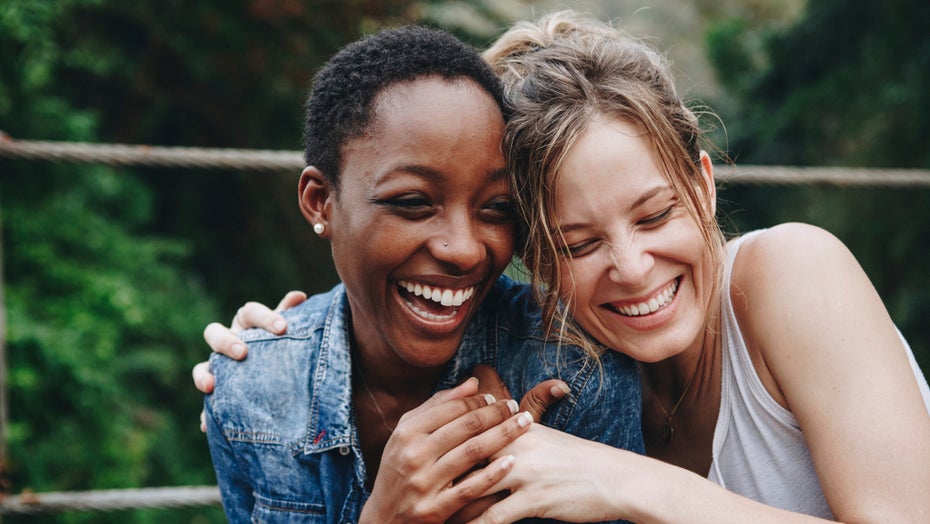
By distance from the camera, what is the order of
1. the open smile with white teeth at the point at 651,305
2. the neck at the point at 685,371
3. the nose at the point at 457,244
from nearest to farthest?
the nose at the point at 457,244, the open smile with white teeth at the point at 651,305, the neck at the point at 685,371

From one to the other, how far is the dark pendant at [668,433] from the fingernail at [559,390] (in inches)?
16.4

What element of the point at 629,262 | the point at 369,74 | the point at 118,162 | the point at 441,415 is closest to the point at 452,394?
the point at 441,415

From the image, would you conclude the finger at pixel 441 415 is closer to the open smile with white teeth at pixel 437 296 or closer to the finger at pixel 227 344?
the open smile with white teeth at pixel 437 296

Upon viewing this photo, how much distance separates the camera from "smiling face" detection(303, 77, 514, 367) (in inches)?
62.5

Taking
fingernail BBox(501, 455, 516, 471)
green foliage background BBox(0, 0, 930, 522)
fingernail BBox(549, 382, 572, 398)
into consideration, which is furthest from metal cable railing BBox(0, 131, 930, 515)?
fingernail BBox(501, 455, 516, 471)

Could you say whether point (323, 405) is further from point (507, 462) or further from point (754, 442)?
point (754, 442)

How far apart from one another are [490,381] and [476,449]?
0.92ft

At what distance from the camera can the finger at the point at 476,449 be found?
5.04ft

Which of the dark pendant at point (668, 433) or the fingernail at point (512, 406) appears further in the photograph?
the dark pendant at point (668, 433)

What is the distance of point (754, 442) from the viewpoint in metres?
1.79

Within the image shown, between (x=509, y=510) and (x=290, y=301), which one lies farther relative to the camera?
(x=290, y=301)

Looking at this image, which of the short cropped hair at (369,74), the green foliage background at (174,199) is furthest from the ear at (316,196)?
the green foliage background at (174,199)

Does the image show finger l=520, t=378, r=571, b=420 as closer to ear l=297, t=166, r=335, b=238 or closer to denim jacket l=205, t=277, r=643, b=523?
denim jacket l=205, t=277, r=643, b=523

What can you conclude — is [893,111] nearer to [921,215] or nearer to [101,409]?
[921,215]
